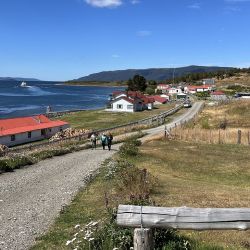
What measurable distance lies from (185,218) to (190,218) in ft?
0.21

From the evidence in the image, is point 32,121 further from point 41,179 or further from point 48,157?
point 41,179

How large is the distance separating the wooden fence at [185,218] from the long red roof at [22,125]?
51691mm

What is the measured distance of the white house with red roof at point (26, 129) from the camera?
56.8m

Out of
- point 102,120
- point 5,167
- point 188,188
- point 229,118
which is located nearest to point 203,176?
point 188,188

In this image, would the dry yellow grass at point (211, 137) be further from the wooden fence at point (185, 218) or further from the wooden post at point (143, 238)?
the wooden post at point (143, 238)

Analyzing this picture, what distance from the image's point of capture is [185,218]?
5805 millimetres

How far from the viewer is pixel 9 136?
56.5 m

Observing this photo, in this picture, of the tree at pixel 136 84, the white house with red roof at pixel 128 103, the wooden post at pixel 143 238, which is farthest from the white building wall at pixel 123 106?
the wooden post at pixel 143 238

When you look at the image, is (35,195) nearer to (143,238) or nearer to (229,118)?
(143,238)

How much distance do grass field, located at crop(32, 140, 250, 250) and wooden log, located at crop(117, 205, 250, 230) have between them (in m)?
2.83

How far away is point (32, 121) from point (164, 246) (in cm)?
5941

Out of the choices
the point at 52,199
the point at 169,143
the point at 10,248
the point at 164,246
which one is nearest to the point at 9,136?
the point at 169,143

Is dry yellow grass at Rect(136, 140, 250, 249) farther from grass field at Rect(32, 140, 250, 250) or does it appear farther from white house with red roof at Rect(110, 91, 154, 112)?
white house with red roof at Rect(110, 91, 154, 112)

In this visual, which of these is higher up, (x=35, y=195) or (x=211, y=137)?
(x=35, y=195)
